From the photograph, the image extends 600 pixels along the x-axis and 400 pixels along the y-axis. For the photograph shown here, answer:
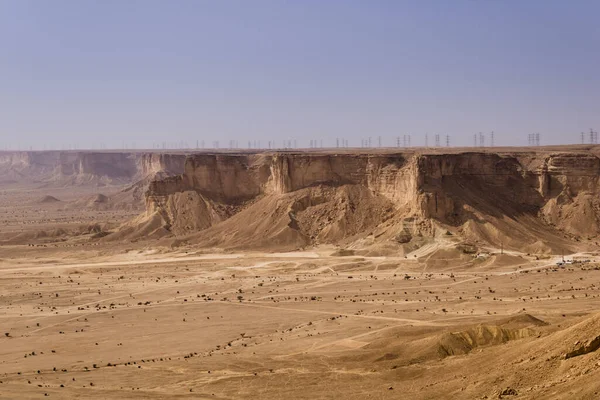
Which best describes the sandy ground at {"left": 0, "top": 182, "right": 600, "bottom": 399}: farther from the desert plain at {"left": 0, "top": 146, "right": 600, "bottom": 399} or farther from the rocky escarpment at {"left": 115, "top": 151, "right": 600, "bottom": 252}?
the rocky escarpment at {"left": 115, "top": 151, "right": 600, "bottom": 252}

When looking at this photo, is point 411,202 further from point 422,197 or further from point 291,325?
point 291,325

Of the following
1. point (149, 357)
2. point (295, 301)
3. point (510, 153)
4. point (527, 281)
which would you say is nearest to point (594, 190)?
point (510, 153)

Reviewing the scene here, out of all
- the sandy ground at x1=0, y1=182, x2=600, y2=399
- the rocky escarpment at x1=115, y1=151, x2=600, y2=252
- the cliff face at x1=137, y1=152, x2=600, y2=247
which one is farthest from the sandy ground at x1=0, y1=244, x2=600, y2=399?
the cliff face at x1=137, y1=152, x2=600, y2=247

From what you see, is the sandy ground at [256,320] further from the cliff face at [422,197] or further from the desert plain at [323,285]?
the cliff face at [422,197]

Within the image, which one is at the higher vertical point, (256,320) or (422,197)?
(422,197)

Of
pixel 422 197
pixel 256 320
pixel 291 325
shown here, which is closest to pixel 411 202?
pixel 422 197

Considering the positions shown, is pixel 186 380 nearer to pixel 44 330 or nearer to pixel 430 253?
pixel 44 330

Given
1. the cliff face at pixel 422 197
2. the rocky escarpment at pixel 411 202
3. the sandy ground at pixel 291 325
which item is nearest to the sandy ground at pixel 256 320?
the sandy ground at pixel 291 325
